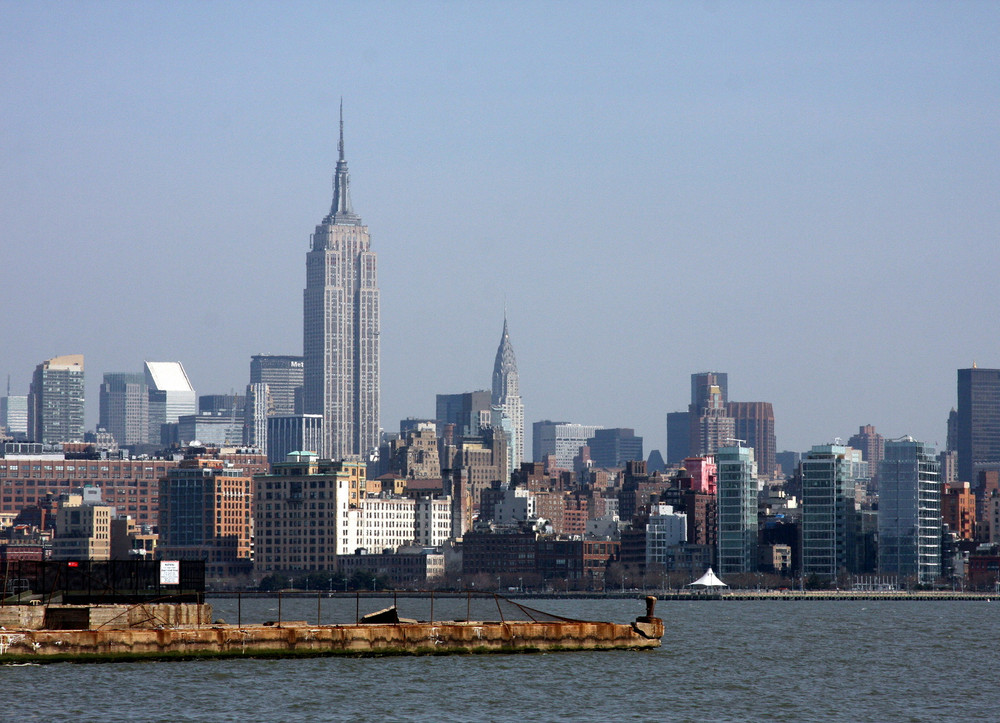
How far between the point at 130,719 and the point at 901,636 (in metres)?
80.5

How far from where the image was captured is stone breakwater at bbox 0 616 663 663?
8406cm

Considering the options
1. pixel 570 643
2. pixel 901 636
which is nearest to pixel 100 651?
pixel 570 643

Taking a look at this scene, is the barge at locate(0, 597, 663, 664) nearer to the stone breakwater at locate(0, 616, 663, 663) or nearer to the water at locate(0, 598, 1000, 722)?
the stone breakwater at locate(0, 616, 663, 663)

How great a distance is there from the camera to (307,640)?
8731 centimetres

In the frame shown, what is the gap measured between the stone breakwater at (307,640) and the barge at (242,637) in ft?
0.13

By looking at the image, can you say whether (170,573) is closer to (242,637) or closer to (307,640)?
(242,637)

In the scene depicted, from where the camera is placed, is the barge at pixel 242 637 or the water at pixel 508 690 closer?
the water at pixel 508 690

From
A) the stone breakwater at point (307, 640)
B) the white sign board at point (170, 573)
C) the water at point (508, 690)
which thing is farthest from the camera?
the white sign board at point (170, 573)

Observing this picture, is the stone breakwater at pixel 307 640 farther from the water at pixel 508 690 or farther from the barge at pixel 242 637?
the water at pixel 508 690

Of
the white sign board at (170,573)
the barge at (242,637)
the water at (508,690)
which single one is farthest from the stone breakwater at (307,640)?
the white sign board at (170,573)

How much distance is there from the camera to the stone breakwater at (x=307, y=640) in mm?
84062

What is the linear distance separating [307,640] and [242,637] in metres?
2.82

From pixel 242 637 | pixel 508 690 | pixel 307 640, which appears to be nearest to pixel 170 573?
pixel 242 637

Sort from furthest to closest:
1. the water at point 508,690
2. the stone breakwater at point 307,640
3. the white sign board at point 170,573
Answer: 1. the white sign board at point 170,573
2. the stone breakwater at point 307,640
3. the water at point 508,690
